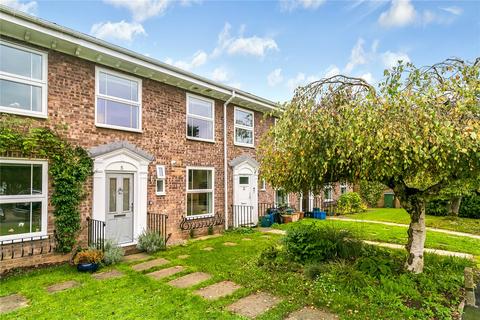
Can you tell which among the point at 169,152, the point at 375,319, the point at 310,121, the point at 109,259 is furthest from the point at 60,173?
the point at 375,319

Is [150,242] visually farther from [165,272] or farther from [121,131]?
[121,131]

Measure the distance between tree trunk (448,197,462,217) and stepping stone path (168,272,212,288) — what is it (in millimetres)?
14968

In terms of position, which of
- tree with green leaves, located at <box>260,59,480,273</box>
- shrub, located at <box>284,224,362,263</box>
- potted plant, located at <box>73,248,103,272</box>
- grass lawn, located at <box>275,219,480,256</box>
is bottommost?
grass lawn, located at <box>275,219,480,256</box>

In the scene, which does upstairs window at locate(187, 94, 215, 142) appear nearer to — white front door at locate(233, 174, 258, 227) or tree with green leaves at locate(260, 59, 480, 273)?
white front door at locate(233, 174, 258, 227)

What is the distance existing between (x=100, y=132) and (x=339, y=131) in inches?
246

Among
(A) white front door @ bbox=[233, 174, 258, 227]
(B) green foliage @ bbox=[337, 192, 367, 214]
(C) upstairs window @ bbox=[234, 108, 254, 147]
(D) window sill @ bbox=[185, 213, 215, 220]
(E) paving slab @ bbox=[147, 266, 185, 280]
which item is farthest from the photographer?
(B) green foliage @ bbox=[337, 192, 367, 214]

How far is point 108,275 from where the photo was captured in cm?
614

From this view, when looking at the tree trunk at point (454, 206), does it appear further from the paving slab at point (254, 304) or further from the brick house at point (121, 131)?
the paving slab at point (254, 304)

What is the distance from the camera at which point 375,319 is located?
154 inches

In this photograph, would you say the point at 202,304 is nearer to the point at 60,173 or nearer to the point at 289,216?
the point at 60,173

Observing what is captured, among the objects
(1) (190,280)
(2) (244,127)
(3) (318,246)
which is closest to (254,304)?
(1) (190,280)

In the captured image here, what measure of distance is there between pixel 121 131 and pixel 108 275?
3.88 metres

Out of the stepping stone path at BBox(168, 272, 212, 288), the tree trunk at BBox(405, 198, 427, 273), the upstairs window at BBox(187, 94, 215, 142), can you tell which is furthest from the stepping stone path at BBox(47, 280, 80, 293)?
the tree trunk at BBox(405, 198, 427, 273)

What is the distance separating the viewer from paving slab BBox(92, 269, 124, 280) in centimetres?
600
